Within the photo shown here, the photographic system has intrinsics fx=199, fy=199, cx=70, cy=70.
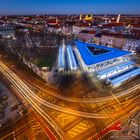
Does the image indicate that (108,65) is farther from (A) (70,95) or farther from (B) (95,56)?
(A) (70,95)

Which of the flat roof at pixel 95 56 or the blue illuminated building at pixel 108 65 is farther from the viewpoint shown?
the flat roof at pixel 95 56

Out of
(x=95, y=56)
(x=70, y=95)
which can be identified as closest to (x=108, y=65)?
(x=95, y=56)

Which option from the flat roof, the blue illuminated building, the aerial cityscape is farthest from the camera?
the flat roof

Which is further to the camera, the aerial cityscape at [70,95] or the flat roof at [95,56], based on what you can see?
the flat roof at [95,56]

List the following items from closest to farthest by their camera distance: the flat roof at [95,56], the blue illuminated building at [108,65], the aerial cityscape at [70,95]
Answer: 1. the aerial cityscape at [70,95]
2. the blue illuminated building at [108,65]
3. the flat roof at [95,56]

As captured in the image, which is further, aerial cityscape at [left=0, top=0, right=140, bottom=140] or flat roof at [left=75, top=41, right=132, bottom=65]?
flat roof at [left=75, top=41, right=132, bottom=65]

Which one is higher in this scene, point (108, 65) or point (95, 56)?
point (95, 56)

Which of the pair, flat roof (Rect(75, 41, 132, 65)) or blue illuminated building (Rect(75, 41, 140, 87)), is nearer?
blue illuminated building (Rect(75, 41, 140, 87))

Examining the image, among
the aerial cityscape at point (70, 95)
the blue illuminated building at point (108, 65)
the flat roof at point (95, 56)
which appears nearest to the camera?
the aerial cityscape at point (70, 95)

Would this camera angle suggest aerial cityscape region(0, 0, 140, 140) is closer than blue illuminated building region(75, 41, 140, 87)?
Yes

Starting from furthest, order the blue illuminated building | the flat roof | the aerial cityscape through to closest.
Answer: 1. the flat roof
2. the blue illuminated building
3. the aerial cityscape

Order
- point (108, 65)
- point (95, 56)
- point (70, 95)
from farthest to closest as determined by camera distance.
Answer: point (108, 65)
point (95, 56)
point (70, 95)

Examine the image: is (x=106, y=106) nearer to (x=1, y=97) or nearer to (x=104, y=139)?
(x=104, y=139)
